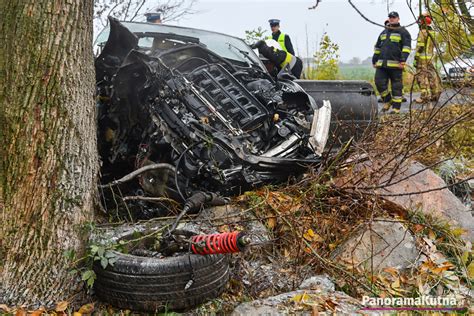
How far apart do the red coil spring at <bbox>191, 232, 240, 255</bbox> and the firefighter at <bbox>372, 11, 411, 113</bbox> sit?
6741 millimetres

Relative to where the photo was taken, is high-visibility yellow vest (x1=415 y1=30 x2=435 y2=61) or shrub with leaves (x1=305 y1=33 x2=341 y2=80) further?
shrub with leaves (x1=305 y1=33 x2=341 y2=80)

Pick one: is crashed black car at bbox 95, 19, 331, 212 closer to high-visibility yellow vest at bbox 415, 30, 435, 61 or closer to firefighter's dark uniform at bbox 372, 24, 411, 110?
high-visibility yellow vest at bbox 415, 30, 435, 61

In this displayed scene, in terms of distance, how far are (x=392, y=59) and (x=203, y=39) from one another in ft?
15.9

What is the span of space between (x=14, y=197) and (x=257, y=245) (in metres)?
1.67

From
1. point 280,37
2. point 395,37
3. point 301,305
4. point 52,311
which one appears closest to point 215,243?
point 301,305

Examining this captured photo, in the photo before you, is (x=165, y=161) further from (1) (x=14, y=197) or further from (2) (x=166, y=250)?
(1) (x=14, y=197)

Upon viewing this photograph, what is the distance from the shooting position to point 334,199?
A: 4398 millimetres

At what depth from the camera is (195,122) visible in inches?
167

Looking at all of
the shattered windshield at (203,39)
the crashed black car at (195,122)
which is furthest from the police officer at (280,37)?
the crashed black car at (195,122)

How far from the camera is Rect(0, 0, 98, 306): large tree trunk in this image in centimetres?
295

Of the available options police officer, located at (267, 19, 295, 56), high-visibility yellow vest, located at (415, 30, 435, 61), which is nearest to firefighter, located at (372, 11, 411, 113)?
police officer, located at (267, 19, 295, 56)

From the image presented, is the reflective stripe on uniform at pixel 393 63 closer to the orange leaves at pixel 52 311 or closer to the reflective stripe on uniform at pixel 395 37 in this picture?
the reflective stripe on uniform at pixel 395 37

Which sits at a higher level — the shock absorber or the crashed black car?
the crashed black car

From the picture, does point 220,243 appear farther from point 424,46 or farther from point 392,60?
point 392,60
